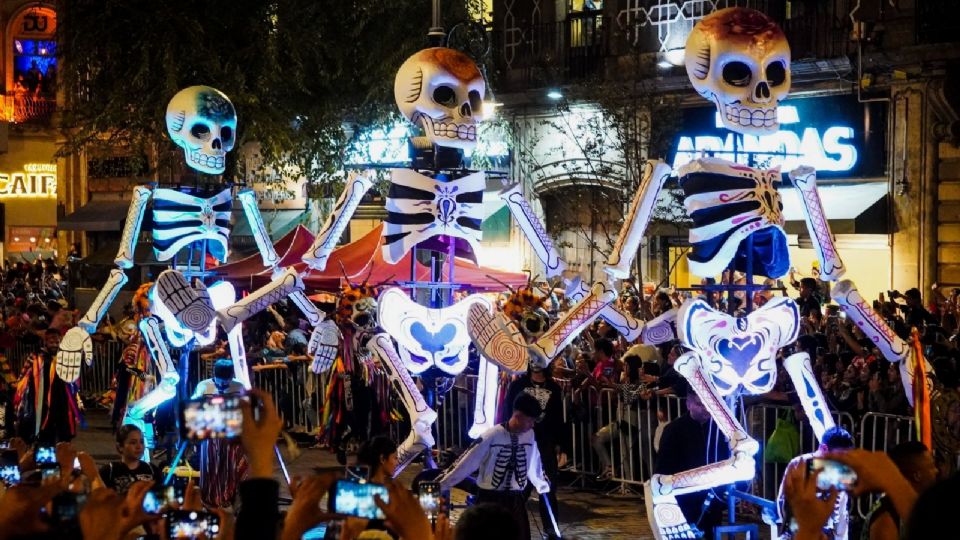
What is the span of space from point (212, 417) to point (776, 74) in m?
6.27

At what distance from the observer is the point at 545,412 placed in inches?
435

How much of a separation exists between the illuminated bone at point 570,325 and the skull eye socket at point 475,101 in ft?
6.85

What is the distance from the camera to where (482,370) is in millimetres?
10219

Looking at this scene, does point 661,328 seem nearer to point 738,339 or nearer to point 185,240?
point 738,339

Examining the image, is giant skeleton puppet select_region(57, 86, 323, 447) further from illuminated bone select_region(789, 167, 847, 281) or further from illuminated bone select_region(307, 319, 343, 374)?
illuminated bone select_region(789, 167, 847, 281)

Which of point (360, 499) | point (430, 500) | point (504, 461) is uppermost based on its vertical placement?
point (360, 499)

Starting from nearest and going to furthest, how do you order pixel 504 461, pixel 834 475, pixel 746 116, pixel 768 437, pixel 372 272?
pixel 834 475, pixel 504 461, pixel 746 116, pixel 768 437, pixel 372 272

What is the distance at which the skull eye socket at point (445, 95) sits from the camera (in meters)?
10.5

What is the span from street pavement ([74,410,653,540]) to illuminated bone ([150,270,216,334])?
127cm

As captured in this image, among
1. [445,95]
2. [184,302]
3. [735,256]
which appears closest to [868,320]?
[735,256]

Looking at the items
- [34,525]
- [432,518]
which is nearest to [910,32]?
[432,518]

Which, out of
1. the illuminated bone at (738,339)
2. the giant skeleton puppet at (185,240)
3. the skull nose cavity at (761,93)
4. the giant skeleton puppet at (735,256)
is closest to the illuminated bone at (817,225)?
the giant skeleton puppet at (735,256)

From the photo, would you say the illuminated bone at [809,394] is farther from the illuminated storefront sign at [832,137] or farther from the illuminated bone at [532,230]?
the illuminated storefront sign at [832,137]

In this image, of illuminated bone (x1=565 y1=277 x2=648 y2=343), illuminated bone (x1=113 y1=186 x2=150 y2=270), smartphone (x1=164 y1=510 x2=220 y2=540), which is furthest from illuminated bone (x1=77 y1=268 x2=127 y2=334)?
smartphone (x1=164 y1=510 x2=220 y2=540)
